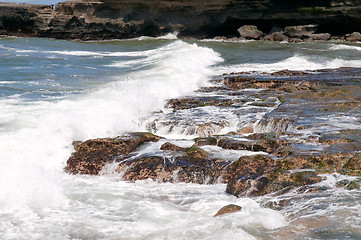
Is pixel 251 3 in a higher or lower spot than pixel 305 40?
higher

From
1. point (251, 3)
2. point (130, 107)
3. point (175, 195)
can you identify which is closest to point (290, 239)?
point (175, 195)

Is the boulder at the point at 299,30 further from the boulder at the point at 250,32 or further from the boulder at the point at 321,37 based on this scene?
the boulder at the point at 250,32

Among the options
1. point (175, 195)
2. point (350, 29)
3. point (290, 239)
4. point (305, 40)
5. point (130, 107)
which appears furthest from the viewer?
point (350, 29)

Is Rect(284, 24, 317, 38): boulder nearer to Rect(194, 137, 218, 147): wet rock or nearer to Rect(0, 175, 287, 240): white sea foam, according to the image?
Rect(194, 137, 218, 147): wet rock

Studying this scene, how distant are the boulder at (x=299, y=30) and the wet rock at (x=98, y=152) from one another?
30551 millimetres

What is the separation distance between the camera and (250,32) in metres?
37.6

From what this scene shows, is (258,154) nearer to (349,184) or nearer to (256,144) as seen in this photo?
(256,144)

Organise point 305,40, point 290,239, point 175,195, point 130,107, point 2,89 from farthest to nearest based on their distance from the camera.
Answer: point 305,40 → point 2,89 → point 130,107 → point 175,195 → point 290,239

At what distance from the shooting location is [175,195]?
6137mm

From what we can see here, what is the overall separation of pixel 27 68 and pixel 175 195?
14.5 metres

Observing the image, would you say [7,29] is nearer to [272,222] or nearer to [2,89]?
[2,89]

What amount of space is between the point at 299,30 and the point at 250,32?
3575 mm

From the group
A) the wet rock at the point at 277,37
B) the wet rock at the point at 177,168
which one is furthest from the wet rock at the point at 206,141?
the wet rock at the point at 277,37

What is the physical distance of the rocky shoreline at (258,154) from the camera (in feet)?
20.2
